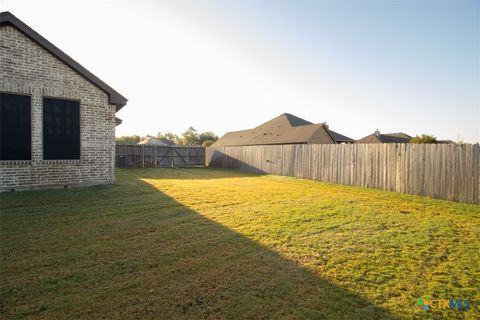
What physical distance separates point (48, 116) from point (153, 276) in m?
7.35

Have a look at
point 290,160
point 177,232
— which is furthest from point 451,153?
point 177,232

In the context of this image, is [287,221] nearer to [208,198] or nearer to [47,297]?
[208,198]

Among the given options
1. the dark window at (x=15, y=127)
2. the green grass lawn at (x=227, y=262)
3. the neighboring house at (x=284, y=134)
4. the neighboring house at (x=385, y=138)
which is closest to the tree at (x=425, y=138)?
the neighboring house at (x=284, y=134)

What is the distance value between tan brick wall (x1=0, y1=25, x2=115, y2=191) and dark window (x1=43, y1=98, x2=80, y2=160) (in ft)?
0.45

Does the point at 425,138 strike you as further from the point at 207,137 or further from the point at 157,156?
the point at 207,137

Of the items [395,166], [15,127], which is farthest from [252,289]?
[395,166]

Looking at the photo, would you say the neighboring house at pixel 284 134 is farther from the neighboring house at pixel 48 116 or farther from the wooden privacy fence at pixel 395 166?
the neighboring house at pixel 48 116

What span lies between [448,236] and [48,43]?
36.7 ft

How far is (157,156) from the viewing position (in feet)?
75.7

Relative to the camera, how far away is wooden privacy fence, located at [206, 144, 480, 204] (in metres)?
8.23

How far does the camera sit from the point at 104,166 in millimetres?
8891

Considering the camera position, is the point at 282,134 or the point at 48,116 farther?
the point at 282,134

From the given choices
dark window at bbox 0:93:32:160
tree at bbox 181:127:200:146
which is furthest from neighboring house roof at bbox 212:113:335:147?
tree at bbox 181:127:200:146

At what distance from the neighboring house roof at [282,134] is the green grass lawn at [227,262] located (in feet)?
60.3
